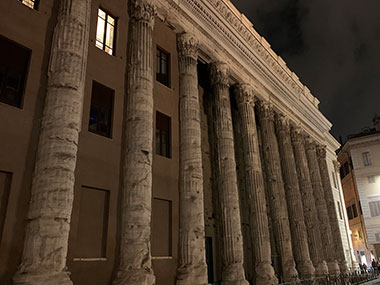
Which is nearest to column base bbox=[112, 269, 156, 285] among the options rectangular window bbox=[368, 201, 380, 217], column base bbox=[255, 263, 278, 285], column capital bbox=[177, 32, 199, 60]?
column base bbox=[255, 263, 278, 285]

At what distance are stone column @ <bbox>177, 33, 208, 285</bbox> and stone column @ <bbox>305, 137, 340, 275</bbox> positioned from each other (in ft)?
40.6

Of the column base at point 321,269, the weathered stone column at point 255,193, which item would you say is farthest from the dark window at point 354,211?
the weathered stone column at point 255,193

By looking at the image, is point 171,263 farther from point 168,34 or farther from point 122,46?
point 168,34

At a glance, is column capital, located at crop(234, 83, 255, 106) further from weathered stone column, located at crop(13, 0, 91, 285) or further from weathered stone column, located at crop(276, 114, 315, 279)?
weathered stone column, located at crop(13, 0, 91, 285)

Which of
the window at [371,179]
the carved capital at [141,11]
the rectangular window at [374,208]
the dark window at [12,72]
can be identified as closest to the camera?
the dark window at [12,72]

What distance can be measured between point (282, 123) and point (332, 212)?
807 centimetres

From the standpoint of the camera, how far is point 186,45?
41.4ft

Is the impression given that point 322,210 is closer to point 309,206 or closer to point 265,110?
point 309,206

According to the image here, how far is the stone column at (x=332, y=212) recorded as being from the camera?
2099 cm

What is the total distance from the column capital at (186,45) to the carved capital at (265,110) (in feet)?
19.5

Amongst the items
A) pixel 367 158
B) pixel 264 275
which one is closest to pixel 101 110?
pixel 264 275

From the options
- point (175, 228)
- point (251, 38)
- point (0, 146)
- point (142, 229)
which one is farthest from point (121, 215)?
point (251, 38)

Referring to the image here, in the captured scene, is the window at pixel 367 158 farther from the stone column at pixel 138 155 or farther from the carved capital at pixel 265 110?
the stone column at pixel 138 155

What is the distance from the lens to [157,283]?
29.9ft
